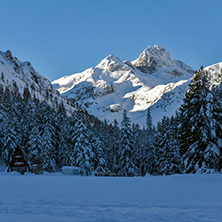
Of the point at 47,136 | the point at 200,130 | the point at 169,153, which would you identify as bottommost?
the point at 169,153

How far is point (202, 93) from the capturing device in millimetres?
23016

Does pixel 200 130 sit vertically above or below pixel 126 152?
above

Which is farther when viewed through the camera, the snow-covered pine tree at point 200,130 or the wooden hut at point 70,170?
the wooden hut at point 70,170

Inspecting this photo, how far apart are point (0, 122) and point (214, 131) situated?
41249 mm

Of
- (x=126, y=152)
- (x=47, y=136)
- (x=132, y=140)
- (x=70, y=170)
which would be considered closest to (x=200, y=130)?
(x=132, y=140)

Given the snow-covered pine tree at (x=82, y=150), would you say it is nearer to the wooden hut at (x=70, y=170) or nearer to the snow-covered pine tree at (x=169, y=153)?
the wooden hut at (x=70, y=170)

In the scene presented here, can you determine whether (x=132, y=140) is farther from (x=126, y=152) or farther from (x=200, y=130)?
(x=200, y=130)

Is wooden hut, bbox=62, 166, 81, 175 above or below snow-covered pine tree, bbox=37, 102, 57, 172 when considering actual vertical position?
below

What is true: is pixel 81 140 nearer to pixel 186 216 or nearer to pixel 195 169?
pixel 195 169

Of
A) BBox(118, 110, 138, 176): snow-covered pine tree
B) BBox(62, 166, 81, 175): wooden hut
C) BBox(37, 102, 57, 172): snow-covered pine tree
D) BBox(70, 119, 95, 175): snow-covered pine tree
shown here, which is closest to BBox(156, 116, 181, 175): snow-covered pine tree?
BBox(118, 110, 138, 176): snow-covered pine tree

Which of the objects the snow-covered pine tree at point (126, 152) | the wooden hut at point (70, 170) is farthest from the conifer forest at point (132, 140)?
Answer: the wooden hut at point (70, 170)

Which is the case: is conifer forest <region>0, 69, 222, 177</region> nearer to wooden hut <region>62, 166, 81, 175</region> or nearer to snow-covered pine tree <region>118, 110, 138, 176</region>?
snow-covered pine tree <region>118, 110, 138, 176</region>

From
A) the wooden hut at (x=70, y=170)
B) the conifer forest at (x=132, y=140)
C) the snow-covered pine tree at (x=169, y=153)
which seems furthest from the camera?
the snow-covered pine tree at (x=169, y=153)

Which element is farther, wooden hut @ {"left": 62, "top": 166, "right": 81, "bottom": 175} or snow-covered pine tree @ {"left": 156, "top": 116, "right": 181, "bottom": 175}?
snow-covered pine tree @ {"left": 156, "top": 116, "right": 181, "bottom": 175}
